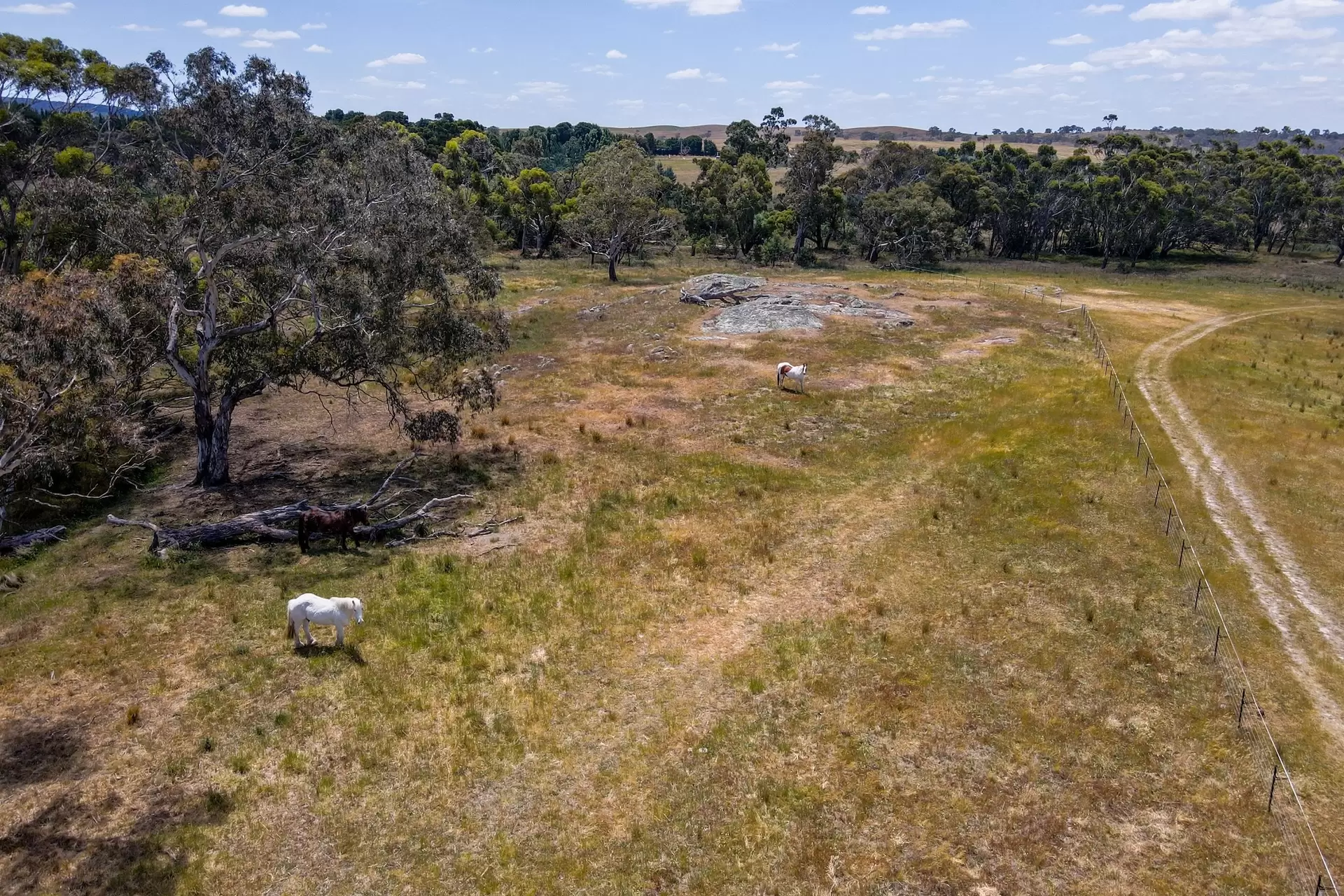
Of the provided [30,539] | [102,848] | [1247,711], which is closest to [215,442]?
[30,539]

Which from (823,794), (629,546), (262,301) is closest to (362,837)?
(823,794)

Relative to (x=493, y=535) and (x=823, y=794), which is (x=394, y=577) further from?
(x=823, y=794)

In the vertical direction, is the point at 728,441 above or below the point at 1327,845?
above

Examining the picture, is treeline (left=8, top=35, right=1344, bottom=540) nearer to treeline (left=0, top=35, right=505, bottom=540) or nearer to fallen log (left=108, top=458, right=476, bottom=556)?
treeline (left=0, top=35, right=505, bottom=540)

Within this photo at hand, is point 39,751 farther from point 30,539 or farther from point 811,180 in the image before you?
point 811,180

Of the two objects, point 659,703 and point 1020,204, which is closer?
point 659,703

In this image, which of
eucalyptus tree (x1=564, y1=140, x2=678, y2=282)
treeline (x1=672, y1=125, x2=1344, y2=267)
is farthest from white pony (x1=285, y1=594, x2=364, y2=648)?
treeline (x1=672, y1=125, x2=1344, y2=267)
